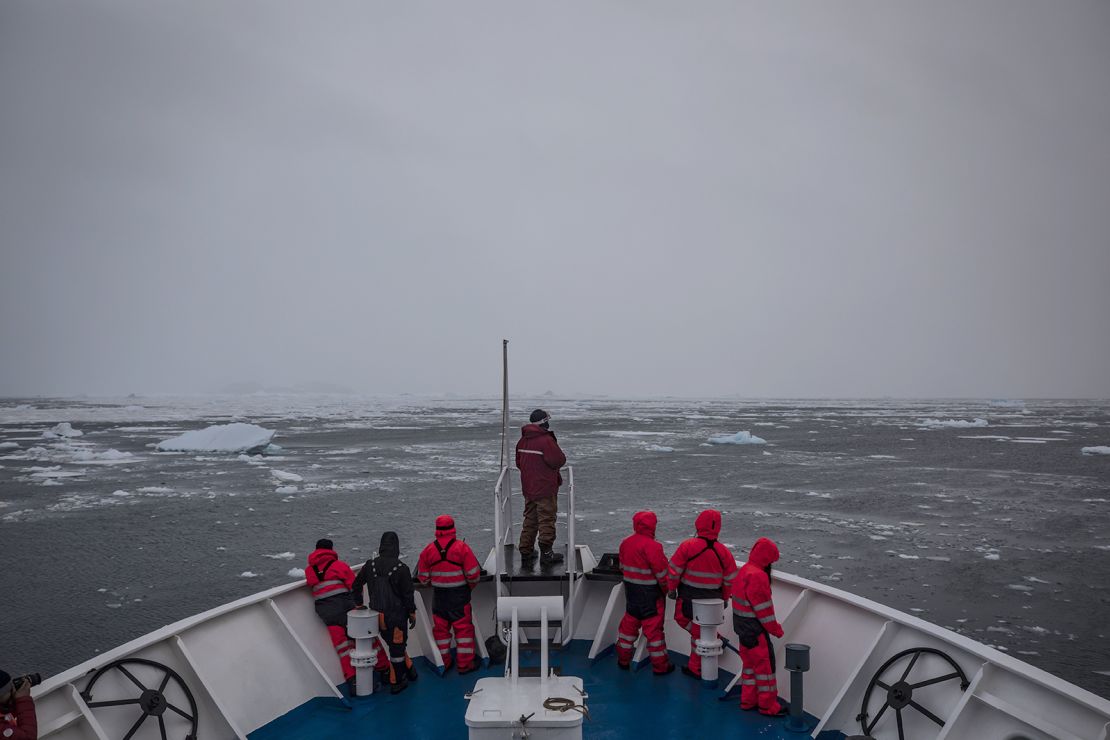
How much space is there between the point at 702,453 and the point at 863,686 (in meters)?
29.7

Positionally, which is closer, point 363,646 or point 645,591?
point 363,646

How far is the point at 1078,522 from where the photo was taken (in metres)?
16.5

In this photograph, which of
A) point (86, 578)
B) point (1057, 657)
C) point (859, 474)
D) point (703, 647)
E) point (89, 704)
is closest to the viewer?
point (89, 704)

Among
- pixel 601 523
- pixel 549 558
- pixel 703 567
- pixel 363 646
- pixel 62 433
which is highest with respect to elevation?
pixel 703 567

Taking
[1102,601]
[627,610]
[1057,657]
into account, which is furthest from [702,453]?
[627,610]

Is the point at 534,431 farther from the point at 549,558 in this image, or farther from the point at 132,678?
the point at 132,678

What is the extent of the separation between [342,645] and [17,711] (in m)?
1.97

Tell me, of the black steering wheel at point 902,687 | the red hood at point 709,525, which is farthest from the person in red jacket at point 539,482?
the black steering wheel at point 902,687

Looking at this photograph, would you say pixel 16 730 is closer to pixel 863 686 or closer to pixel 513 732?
pixel 513 732

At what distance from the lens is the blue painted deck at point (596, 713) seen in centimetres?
388

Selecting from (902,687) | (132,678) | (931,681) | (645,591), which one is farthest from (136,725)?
(931,681)

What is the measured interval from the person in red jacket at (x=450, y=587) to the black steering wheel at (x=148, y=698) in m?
1.55

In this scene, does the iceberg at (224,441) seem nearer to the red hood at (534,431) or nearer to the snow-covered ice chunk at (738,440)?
the snow-covered ice chunk at (738,440)

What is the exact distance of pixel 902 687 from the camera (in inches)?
138
